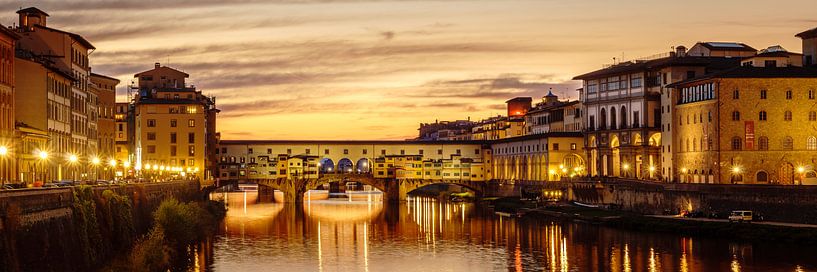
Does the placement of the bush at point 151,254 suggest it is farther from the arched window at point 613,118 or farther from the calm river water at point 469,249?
the arched window at point 613,118

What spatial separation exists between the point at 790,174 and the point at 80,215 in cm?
6667

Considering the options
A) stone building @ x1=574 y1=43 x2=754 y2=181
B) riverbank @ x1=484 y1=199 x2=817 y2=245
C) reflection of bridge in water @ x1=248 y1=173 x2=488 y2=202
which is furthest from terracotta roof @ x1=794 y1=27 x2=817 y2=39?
reflection of bridge in water @ x1=248 y1=173 x2=488 y2=202

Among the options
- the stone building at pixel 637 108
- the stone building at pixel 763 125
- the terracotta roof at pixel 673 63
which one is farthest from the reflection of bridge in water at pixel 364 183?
the stone building at pixel 763 125

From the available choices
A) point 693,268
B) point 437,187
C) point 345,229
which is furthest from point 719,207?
point 437,187

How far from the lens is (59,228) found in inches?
1593

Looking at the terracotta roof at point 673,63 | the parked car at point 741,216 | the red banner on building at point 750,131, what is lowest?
the parked car at point 741,216

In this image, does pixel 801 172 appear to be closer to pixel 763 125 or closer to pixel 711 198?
pixel 763 125

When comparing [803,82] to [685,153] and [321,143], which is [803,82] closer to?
[685,153]

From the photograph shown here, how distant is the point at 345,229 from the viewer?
92938mm

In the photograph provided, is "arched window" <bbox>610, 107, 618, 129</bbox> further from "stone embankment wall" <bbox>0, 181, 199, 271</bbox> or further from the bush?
the bush

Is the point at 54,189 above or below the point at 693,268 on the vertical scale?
above

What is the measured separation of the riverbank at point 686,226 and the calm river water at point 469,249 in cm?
136

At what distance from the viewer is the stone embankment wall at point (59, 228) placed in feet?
111

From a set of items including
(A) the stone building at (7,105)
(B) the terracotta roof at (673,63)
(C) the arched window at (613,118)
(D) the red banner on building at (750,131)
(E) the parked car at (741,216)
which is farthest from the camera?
(C) the arched window at (613,118)
